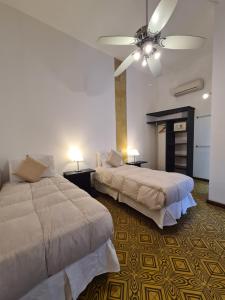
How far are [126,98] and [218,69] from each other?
229 centimetres

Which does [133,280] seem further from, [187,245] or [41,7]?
[41,7]

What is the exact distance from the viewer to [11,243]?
0.88m

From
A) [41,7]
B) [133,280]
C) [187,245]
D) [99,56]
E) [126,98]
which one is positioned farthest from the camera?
[126,98]

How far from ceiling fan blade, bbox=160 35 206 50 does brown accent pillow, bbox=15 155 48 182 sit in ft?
8.58

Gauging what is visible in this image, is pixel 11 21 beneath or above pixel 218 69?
above

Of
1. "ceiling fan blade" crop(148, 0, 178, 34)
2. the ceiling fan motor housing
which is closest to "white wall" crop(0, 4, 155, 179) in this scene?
the ceiling fan motor housing

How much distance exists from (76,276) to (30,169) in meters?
1.76

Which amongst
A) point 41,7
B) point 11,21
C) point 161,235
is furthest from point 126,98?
point 161,235

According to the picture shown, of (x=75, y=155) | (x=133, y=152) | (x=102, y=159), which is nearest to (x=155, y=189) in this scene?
(x=102, y=159)

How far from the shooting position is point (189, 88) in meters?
4.05

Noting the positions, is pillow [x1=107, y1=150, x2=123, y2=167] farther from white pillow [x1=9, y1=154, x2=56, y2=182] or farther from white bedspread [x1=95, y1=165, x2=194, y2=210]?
white pillow [x1=9, y1=154, x2=56, y2=182]

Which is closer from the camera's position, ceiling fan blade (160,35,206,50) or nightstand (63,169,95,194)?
ceiling fan blade (160,35,206,50)

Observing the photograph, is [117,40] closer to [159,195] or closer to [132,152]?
[159,195]

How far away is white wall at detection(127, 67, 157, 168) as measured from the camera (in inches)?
173
